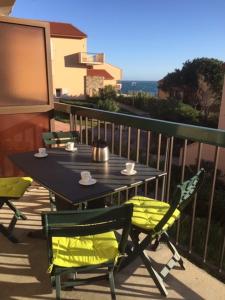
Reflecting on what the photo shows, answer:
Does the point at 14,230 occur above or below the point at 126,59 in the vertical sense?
below

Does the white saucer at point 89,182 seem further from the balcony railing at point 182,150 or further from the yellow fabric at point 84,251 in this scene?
the balcony railing at point 182,150

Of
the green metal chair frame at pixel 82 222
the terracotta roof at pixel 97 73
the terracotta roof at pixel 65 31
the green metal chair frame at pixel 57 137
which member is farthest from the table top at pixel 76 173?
the terracotta roof at pixel 97 73

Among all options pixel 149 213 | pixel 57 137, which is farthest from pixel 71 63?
pixel 149 213

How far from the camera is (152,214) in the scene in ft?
7.12

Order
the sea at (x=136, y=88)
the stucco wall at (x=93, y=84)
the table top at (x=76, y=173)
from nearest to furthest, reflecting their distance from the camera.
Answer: the table top at (x=76, y=173) → the stucco wall at (x=93, y=84) → the sea at (x=136, y=88)

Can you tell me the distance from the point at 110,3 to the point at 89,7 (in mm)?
2358

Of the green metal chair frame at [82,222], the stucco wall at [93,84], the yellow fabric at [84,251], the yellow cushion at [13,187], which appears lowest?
the yellow fabric at [84,251]

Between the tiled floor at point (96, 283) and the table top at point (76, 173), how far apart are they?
776 millimetres

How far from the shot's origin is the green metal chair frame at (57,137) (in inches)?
126

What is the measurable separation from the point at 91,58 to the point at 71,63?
3.02 metres

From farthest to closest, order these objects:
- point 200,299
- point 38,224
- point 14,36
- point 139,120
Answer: point 14,36, point 38,224, point 139,120, point 200,299

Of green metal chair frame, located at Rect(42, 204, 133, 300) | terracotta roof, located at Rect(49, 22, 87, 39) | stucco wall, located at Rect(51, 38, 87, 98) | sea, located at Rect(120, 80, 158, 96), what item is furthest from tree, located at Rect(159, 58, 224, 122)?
green metal chair frame, located at Rect(42, 204, 133, 300)

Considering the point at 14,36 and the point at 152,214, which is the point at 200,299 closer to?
the point at 152,214

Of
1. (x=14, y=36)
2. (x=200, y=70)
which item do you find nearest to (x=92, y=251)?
(x=14, y=36)
